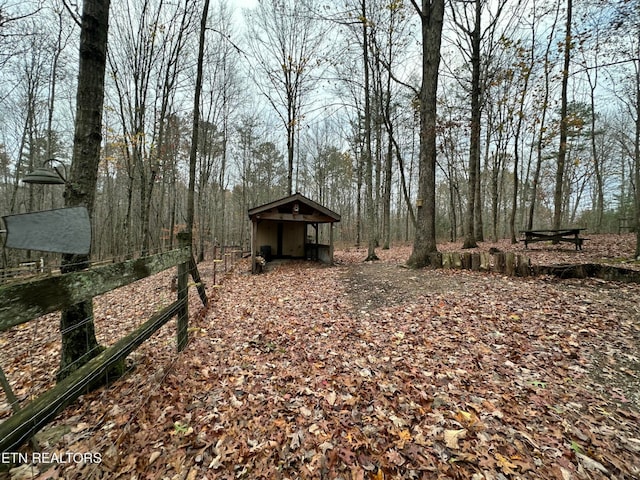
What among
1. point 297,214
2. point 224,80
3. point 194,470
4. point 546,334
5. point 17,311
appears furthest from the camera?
point 224,80

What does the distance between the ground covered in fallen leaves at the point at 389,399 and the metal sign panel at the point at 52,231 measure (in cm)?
167

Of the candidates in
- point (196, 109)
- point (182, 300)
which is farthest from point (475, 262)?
point (196, 109)

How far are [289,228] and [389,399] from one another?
1196cm

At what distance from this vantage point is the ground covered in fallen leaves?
76.9 inches

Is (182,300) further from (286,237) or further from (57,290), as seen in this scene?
(286,237)

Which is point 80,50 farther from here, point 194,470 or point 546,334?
point 546,334

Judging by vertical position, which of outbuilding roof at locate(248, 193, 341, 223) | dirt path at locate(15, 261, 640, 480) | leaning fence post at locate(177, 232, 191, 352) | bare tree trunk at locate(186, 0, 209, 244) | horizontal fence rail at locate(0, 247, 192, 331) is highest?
bare tree trunk at locate(186, 0, 209, 244)

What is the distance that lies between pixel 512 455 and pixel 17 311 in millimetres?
3361

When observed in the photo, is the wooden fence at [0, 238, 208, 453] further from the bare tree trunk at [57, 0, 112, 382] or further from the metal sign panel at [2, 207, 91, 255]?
the bare tree trunk at [57, 0, 112, 382]

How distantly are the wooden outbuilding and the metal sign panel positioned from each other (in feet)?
26.7

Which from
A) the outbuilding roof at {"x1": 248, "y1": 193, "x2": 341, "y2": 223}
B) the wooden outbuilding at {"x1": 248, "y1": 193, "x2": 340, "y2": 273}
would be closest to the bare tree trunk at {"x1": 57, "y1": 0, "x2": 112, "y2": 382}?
the wooden outbuilding at {"x1": 248, "y1": 193, "x2": 340, "y2": 273}

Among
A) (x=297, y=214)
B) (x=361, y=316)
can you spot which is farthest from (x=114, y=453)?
(x=297, y=214)

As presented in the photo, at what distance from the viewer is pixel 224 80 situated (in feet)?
51.0

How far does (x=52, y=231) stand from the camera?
168cm
